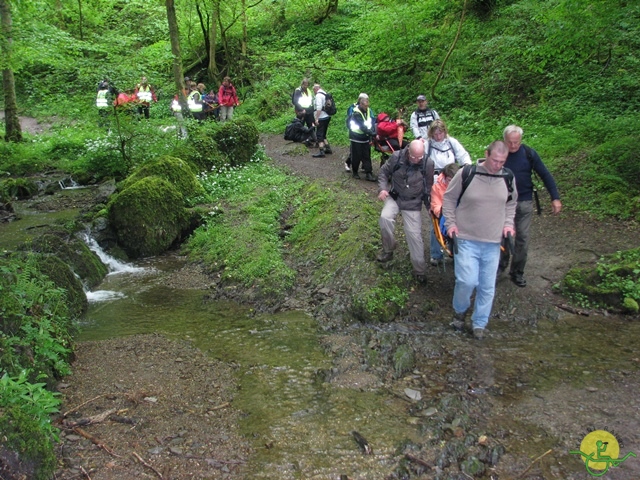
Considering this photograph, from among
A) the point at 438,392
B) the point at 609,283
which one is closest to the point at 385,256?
the point at 438,392

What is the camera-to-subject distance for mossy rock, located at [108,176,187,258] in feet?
34.5

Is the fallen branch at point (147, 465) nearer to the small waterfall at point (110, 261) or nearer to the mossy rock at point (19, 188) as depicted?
the small waterfall at point (110, 261)

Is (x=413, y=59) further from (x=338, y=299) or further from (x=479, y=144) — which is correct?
(x=338, y=299)

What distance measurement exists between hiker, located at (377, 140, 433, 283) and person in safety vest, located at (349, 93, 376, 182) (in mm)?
4316

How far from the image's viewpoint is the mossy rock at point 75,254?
28.8 feet

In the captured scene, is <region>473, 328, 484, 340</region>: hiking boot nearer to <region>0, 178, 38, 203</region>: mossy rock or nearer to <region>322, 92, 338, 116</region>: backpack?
<region>322, 92, 338, 116</region>: backpack

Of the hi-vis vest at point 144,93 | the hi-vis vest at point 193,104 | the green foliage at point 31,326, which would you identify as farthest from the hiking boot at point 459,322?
the hi-vis vest at point 144,93

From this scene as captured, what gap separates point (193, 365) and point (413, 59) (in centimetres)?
1718

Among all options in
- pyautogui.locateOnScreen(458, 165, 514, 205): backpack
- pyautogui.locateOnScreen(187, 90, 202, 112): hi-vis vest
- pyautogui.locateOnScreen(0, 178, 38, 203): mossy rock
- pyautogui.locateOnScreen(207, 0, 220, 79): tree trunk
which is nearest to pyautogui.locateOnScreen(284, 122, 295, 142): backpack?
pyautogui.locateOnScreen(187, 90, 202, 112): hi-vis vest

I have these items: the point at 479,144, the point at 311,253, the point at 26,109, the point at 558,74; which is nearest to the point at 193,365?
the point at 311,253

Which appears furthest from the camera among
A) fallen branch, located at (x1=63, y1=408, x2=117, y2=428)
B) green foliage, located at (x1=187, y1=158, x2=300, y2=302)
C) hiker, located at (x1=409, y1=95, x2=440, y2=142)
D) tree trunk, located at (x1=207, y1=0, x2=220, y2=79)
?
tree trunk, located at (x1=207, y1=0, x2=220, y2=79)

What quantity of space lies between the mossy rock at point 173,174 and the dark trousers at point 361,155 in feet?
12.2

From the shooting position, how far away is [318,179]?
1263 centimetres

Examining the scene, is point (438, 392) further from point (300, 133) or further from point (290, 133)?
point (290, 133)
